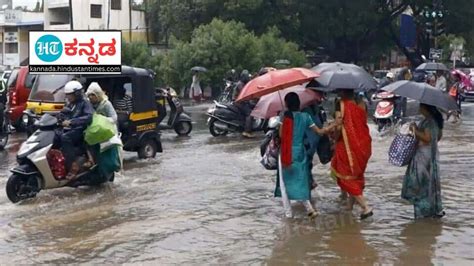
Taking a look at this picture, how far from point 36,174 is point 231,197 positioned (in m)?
2.51

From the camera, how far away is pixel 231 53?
35.9 meters

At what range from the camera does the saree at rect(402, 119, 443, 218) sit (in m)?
8.22

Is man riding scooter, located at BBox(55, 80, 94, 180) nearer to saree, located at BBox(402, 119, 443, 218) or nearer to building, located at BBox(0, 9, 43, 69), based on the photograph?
saree, located at BBox(402, 119, 443, 218)

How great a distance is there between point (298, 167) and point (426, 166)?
1.34 metres

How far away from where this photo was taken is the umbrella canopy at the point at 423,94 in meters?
8.00

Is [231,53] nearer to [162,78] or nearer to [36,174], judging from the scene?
[162,78]

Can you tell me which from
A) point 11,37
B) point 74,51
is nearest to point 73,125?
point 74,51

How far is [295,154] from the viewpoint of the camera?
8.40 meters

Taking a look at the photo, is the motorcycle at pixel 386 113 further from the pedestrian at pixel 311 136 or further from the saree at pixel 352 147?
the saree at pixel 352 147

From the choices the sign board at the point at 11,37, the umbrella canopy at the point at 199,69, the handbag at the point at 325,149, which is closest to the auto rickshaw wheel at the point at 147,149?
the handbag at the point at 325,149

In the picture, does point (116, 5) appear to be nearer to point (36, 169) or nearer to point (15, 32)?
point (15, 32)

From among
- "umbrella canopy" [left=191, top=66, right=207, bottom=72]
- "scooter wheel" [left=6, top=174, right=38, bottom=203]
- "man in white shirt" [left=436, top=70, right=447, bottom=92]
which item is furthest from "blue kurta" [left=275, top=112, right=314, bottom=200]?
"umbrella canopy" [left=191, top=66, right=207, bottom=72]

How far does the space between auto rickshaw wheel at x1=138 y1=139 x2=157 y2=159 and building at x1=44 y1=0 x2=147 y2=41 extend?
39.9m

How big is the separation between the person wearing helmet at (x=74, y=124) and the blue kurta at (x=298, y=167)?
10.3 feet
